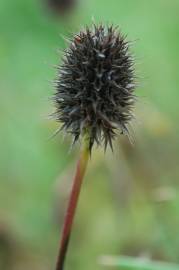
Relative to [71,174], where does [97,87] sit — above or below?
below

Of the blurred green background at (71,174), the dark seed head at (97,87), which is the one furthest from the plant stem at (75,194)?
the blurred green background at (71,174)

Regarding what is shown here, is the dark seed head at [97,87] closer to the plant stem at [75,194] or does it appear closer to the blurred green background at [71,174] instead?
the plant stem at [75,194]

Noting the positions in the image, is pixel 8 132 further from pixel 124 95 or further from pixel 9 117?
pixel 124 95

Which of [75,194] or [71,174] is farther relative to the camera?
[71,174]

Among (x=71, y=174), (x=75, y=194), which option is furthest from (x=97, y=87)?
(x=71, y=174)

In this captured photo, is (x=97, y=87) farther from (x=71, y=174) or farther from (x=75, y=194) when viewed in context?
(x=71, y=174)

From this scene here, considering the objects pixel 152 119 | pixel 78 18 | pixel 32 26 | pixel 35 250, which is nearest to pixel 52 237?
pixel 35 250
